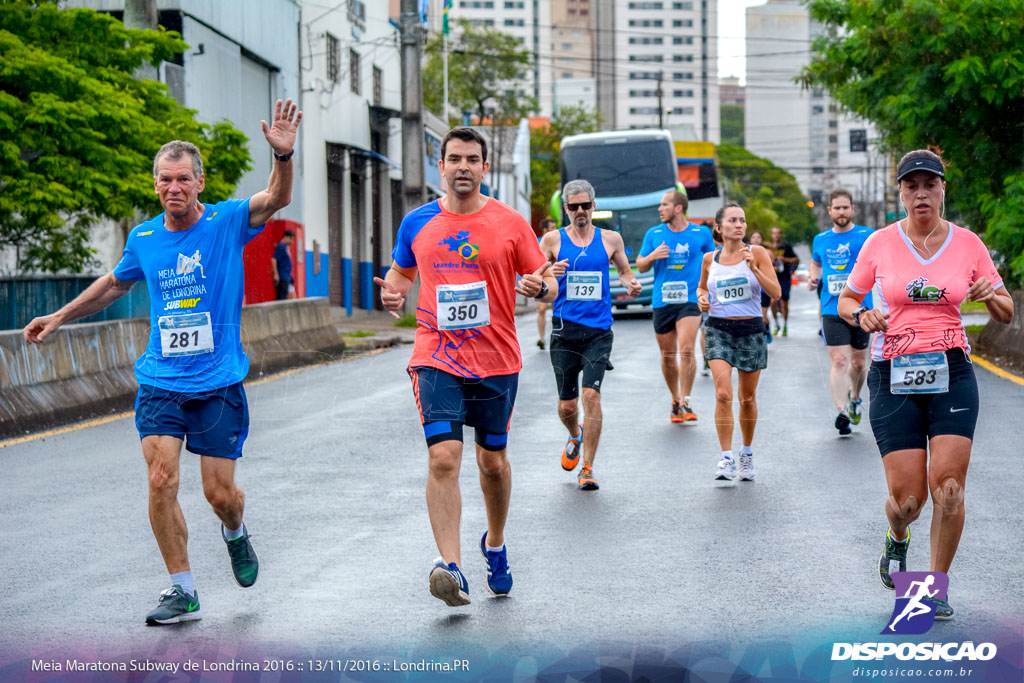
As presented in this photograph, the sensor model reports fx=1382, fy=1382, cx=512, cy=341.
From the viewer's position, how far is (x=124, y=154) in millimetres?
15719

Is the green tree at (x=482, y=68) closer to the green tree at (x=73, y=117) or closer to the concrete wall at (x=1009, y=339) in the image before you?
the concrete wall at (x=1009, y=339)

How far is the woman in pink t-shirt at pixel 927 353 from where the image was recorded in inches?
210

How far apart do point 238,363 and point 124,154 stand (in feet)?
35.3

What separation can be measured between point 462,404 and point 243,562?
1.15 meters

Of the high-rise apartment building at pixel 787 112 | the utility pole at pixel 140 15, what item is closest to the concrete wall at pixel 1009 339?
the utility pole at pixel 140 15

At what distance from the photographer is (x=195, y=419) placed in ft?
18.2

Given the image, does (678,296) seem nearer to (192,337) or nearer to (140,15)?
(192,337)

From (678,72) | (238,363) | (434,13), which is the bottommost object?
(238,363)

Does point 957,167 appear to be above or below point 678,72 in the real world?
below

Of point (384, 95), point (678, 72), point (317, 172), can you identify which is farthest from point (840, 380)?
point (678, 72)

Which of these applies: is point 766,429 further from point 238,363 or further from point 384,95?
point 384,95

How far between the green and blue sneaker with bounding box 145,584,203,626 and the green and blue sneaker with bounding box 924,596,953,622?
9.34ft

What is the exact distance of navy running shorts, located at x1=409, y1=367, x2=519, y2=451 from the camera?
559 centimetres

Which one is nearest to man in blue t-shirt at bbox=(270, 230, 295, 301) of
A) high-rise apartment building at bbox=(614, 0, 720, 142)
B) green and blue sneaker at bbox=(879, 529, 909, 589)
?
green and blue sneaker at bbox=(879, 529, 909, 589)
